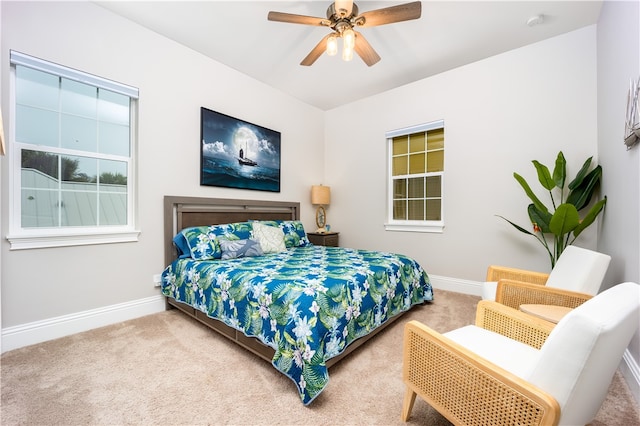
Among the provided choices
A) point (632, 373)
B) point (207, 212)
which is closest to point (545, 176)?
point (632, 373)

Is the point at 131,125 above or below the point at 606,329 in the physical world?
above

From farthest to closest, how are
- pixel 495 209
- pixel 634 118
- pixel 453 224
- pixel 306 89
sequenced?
1. pixel 306 89
2. pixel 453 224
3. pixel 495 209
4. pixel 634 118

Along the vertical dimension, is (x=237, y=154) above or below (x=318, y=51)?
below

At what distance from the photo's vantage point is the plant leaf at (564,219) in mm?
2230

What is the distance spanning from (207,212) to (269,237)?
0.80 m

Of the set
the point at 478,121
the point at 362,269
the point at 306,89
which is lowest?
the point at 362,269

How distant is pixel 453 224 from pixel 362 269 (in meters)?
1.90

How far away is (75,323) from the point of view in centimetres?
230

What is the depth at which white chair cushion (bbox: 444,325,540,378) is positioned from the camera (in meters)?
1.14

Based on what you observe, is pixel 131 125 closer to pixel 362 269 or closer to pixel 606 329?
pixel 362 269

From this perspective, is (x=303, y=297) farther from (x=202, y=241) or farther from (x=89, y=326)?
(x=89, y=326)

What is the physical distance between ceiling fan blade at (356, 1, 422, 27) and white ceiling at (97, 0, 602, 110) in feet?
1.23

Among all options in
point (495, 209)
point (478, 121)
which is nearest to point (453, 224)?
point (495, 209)

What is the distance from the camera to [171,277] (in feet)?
8.91
